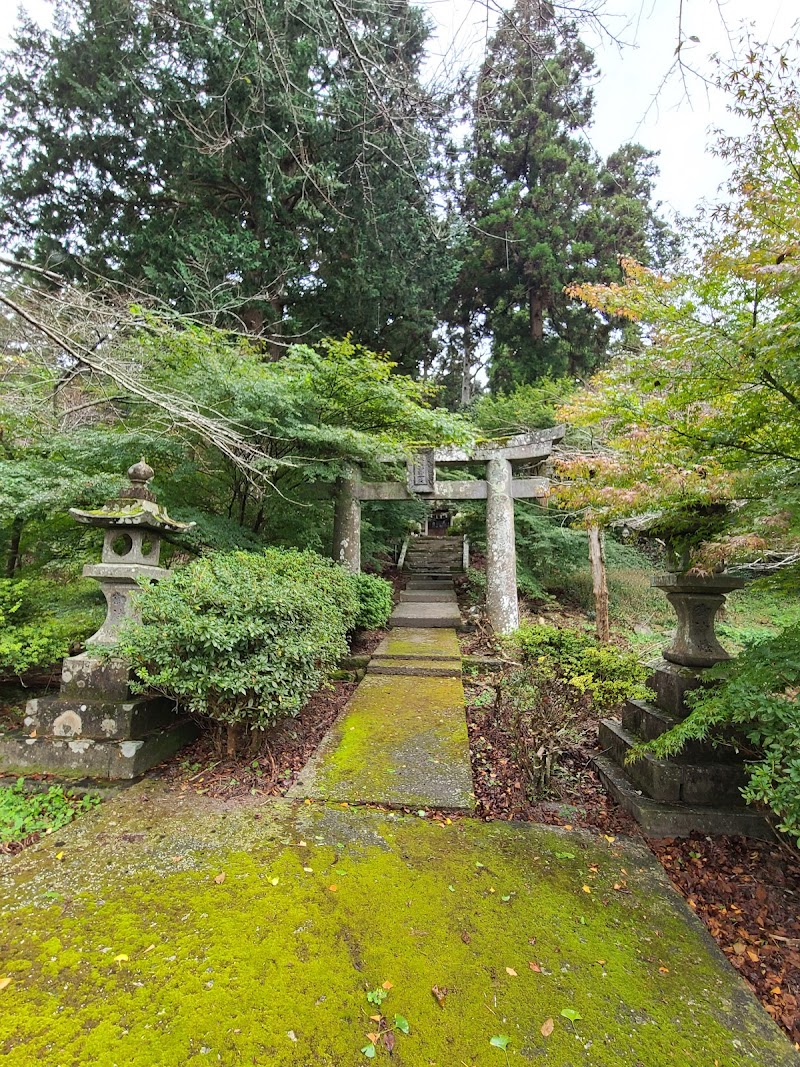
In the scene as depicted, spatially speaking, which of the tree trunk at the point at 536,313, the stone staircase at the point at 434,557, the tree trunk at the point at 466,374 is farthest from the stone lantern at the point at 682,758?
the tree trunk at the point at 466,374

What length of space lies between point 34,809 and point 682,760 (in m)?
3.56

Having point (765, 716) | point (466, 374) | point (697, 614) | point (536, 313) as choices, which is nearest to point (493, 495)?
point (697, 614)

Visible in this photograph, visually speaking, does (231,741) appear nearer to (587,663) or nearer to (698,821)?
(698,821)

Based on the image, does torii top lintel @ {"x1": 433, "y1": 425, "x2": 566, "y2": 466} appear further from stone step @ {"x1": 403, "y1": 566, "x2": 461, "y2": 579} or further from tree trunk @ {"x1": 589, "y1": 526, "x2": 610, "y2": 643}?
stone step @ {"x1": 403, "y1": 566, "x2": 461, "y2": 579}

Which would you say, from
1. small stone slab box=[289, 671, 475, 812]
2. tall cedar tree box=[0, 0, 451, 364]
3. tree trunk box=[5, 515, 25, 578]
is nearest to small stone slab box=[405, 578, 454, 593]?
tall cedar tree box=[0, 0, 451, 364]

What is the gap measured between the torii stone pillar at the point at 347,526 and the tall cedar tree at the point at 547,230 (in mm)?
7270

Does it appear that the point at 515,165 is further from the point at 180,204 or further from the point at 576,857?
the point at 576,857

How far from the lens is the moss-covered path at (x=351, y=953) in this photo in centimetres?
127

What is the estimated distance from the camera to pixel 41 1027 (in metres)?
1.26

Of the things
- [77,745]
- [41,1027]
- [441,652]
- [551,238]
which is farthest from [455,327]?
[41,1027]

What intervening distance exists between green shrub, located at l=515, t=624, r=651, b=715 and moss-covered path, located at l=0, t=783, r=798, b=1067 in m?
1.80

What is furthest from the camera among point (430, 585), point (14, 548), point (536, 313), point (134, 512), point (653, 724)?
point (536, 313)

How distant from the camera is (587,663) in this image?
4.35 meters

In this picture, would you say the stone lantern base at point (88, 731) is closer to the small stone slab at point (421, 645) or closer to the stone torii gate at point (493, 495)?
the small stone slab at point (421, 645)
